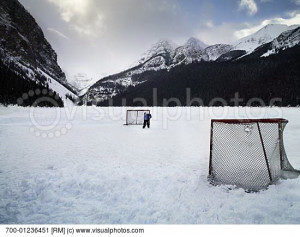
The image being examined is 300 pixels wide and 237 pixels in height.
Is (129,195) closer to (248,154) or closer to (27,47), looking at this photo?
(248,154)

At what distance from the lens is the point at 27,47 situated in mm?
150000

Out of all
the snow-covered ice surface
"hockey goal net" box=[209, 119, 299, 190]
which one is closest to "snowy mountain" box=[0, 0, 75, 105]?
the snow-covered ice surface

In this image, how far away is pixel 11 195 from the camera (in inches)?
202

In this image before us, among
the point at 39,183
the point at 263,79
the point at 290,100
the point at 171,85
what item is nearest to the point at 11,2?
the point at 171,85

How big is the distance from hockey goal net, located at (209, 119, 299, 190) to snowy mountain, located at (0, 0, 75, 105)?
123435mm

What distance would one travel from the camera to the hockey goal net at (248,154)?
232 inches

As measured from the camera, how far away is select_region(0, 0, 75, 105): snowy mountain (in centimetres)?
12462

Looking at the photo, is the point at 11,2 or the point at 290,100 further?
the point at 11,2

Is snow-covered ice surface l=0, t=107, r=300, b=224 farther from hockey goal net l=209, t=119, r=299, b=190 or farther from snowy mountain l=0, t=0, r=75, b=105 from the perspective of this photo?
snowy mountain l=0, t=0, r=75, b=105

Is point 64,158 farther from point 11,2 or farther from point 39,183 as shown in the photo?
point 11,2

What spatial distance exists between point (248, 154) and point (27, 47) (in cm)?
17685

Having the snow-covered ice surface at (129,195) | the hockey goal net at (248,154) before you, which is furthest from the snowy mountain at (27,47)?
the hockey goal net at (248,154)

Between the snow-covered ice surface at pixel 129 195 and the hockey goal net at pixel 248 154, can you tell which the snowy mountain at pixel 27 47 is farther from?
the hockey goal net at pixel 248 154

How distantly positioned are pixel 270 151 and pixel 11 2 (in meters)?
221
